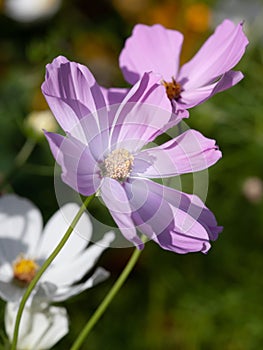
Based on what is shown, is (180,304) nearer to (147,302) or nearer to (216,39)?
(147,302)

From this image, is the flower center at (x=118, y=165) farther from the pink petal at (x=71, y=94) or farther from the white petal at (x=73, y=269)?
the white petal at (x=73, y=269)

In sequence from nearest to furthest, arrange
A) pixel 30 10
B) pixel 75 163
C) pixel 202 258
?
pixel 75 163 < pixel 202 258 < pixel 30 10

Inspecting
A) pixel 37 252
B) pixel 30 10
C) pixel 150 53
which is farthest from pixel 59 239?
pixel 30 10

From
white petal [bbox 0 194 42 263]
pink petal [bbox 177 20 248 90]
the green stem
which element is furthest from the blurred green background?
pink petal [bbox 177 20 248 90]

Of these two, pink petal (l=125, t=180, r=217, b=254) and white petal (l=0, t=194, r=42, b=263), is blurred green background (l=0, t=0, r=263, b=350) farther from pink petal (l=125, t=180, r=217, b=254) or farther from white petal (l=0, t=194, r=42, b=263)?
pink petal (l=125, t=180, r=217, b=254)

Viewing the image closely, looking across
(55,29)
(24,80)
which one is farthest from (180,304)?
(55,29)

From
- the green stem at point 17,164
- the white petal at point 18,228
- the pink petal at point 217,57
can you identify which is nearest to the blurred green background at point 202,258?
the green stem at point 17,164

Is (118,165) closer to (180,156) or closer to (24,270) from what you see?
(180,156)
